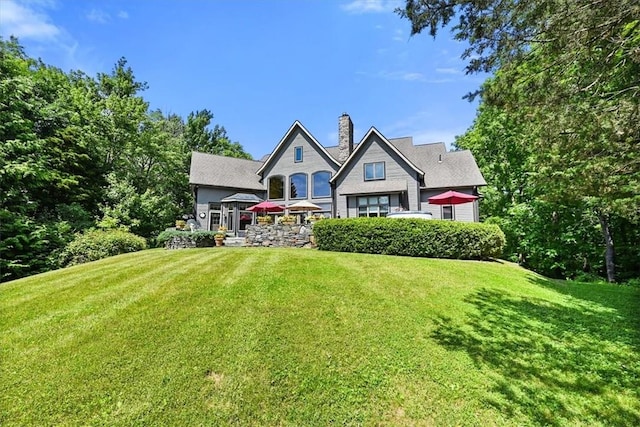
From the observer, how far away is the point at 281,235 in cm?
1454

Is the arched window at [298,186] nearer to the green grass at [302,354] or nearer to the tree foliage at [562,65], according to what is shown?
the green grass at [302,354]

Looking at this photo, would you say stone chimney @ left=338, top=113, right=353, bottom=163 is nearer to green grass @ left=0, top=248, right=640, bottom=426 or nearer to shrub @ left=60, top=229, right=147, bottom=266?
shrub @ left=60, top=229, right=147, bottom=266

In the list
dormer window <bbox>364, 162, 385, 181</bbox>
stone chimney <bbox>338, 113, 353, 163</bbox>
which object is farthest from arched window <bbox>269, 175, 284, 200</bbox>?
dormer window <bbox>364, 162, 385, 181</bbox>

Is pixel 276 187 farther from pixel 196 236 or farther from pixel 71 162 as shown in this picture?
pixel 71 162

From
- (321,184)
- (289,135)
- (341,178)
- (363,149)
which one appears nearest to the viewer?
(363,149)

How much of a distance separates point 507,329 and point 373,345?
2.77m

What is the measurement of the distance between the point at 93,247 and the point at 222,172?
10.9 m

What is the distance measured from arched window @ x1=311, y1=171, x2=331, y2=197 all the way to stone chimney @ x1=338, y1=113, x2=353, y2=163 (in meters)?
1.61

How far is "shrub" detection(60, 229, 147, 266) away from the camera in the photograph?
1213 cm

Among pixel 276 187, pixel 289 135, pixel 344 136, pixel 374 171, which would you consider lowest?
pixel 276 187

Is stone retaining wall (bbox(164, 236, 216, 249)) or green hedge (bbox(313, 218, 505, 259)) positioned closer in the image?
green hedge (bbox(313, 218, 505, 259))

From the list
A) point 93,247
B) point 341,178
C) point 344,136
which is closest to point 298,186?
point 341,178

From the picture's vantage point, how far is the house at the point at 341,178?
1859cm

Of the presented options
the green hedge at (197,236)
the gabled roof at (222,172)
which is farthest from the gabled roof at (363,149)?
the green hedge at (197,236)
